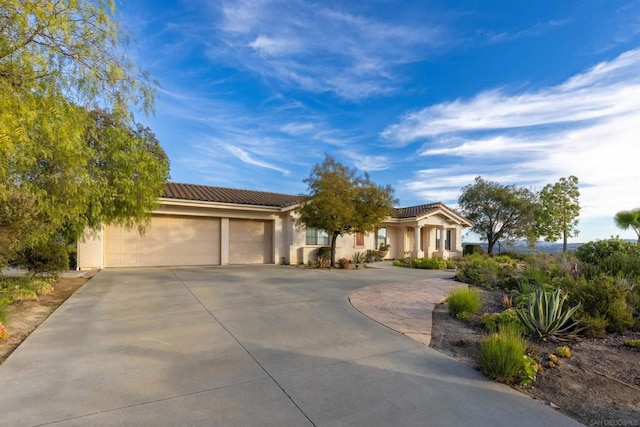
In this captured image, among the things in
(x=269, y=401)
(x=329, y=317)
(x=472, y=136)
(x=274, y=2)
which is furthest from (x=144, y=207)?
(x=472, y=136)

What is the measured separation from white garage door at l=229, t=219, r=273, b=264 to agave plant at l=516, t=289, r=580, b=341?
544 inches

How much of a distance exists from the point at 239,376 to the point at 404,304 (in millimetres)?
5047

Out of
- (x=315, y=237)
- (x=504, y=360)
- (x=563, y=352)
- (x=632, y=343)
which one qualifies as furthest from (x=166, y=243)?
(x=632, y=343)

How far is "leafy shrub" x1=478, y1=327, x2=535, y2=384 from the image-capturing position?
378 cm

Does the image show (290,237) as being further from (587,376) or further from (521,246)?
(521,246)

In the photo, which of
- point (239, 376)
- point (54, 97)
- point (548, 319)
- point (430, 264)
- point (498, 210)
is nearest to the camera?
point (239, 376)

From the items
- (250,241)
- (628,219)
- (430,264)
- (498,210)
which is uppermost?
(498,210)

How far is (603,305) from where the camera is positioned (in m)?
5.71

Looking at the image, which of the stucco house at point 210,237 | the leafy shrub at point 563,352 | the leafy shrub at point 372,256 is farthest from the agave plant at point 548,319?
the leafy shrub at point 372,256

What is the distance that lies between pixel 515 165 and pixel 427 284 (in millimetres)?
13222

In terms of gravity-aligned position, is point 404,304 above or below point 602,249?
below

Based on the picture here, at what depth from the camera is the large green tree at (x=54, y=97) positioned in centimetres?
390

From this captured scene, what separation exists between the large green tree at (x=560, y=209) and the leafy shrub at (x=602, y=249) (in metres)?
18.1

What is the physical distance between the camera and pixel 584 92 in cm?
1058
